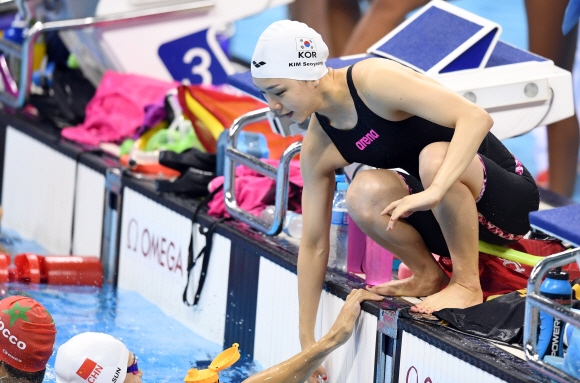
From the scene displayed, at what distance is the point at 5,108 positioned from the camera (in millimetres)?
6660

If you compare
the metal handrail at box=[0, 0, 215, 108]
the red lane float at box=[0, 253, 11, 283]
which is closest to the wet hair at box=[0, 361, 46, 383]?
the red lane float at box=[0, 253, 11, 283]

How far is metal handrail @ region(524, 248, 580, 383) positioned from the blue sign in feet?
12.3

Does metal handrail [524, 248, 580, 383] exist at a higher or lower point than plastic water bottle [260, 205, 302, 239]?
higher

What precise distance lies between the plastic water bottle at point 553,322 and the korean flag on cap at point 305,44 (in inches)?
35.6

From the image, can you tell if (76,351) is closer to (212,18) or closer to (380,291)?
(380,291)

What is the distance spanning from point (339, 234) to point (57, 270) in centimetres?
179

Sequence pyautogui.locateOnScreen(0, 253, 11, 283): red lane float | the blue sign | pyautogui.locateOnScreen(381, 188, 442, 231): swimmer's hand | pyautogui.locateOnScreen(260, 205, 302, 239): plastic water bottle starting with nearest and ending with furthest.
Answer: pyautogui.locateOnScreen(381, 188, 442, 231): swimmer's hand
pyautogui.locateOnScreen(260, 205, 302, 239): plastic water bottle
pyautogui.locateOnScreen(0, 253, 11, 283): red lane float
the blue sign

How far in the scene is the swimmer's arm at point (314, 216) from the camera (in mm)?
3211

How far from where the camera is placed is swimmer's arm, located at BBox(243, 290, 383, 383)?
3.19 metres

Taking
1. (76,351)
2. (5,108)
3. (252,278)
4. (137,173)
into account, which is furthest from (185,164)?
(5,108)

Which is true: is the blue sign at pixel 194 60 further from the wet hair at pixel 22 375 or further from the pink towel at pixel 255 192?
the wet hair at pixel 22 375

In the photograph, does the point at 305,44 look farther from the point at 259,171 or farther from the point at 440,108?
the point at 259,171

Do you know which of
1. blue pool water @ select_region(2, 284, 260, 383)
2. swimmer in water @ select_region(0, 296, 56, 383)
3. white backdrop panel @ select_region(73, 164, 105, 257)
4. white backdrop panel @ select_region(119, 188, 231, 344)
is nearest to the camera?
swimmer in water @ select_region(0, 296, 56, 383)

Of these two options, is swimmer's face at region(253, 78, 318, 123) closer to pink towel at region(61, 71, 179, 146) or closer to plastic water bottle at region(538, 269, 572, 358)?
plastic water bottle at region(538, 269, 572, 358)
